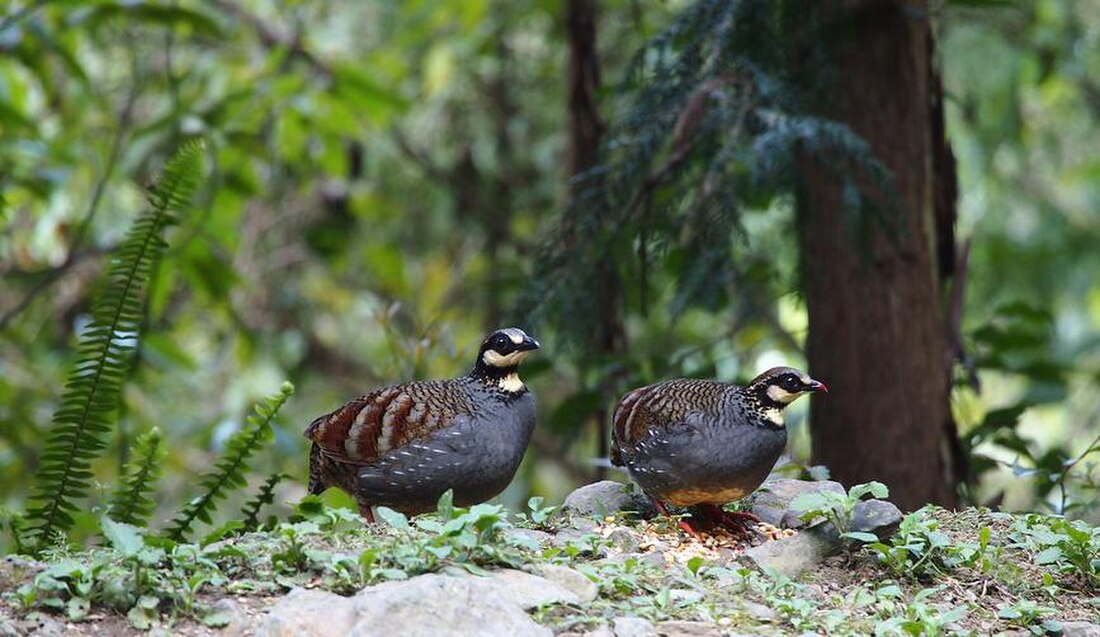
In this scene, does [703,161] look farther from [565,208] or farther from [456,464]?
[456,464]

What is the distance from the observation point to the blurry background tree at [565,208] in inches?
233

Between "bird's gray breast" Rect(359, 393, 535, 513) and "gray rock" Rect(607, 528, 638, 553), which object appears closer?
"gray rock" Rect(607, 528, 638, 553)

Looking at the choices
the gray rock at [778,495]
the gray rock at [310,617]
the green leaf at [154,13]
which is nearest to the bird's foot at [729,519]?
the gray rock at [778,495]

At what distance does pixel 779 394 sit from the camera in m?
4.57

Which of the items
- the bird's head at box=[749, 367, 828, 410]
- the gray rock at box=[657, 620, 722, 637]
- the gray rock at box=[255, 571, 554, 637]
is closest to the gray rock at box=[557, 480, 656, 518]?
the bird's head at box=[749, 367, 828, 410]

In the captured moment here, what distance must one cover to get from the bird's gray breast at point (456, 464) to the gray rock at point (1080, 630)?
1837 millimetres

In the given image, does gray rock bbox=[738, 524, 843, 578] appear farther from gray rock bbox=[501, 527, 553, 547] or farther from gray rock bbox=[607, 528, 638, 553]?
gray rock bbox=[501, 527, 553, 547]

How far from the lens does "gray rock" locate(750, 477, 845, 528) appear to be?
192 inches

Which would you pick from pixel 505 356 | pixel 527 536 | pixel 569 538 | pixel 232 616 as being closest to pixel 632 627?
pixel 527 536

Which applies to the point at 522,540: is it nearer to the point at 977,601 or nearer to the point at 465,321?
the point at 977,601

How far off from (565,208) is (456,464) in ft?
6.61

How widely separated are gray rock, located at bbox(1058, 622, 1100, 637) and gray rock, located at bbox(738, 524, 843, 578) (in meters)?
0.72

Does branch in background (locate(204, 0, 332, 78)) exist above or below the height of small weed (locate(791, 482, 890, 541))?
above

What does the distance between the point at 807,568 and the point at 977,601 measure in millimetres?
502
